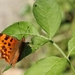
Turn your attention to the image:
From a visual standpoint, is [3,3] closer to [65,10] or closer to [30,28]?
[65,10]

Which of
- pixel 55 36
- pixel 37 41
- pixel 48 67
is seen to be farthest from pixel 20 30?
pixel 55 36

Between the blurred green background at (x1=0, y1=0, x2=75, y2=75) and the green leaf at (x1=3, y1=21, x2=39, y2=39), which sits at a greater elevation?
the green leaf at (x1=3, y1=21, x2=39, y2=39)

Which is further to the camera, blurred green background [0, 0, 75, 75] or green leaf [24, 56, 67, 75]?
blurred green background [0, 0, 75, 75]

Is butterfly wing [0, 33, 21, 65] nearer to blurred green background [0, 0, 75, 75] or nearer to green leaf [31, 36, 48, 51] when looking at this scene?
green leaf [31, 36, 48, 51]

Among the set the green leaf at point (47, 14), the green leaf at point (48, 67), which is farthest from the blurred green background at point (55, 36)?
the green leaf at point (48, 67)

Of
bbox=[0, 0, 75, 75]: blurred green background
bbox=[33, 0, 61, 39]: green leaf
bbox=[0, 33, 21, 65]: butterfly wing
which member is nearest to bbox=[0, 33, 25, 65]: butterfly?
bbox=[0, 33, 21, 65]: butterfly wing

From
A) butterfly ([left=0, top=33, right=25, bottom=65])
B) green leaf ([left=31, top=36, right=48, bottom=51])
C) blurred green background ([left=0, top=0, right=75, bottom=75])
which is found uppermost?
butterfly ([left=0, top=33, right=25, bottom=65])
